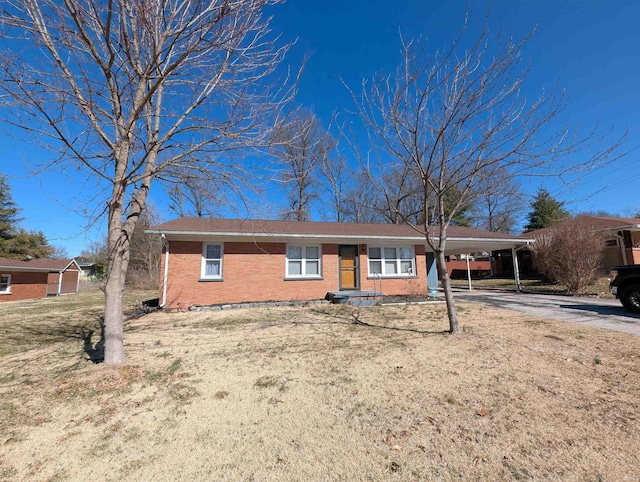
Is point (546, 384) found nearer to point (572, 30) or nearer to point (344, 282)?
point (572, 30)

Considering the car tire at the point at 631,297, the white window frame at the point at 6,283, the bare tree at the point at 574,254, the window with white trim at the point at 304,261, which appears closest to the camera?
the car tire at the point at 631,297

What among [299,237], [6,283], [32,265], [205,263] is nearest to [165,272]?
[205,263]

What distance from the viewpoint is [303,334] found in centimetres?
640

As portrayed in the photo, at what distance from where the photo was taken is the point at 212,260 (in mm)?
10984

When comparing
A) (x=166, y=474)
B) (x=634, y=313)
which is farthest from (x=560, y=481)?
(x=634, y=313)

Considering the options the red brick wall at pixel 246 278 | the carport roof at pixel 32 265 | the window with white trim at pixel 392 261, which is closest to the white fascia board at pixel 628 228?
the window with white trim at pixel 392 261

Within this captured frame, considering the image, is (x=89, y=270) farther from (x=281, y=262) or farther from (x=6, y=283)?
(x=281, y=262)

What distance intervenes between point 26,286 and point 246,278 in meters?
21.3

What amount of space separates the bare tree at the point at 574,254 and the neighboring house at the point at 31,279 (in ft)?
101

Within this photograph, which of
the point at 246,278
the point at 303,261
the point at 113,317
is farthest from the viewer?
the point at 303,261

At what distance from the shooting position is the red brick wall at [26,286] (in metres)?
20.4

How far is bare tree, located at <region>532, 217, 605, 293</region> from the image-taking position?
1243 centimetres

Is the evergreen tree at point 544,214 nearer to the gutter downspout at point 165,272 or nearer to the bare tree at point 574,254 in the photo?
the bare tree at point 574,254

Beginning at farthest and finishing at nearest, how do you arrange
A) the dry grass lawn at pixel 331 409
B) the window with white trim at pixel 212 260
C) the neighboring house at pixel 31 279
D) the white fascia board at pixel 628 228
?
the neighboring house at pixel 31 279 < the white fascia board at pixel 628 228 < the window with white trim at pixel 212 260 < the dry grass lawn at pixel 331 409
